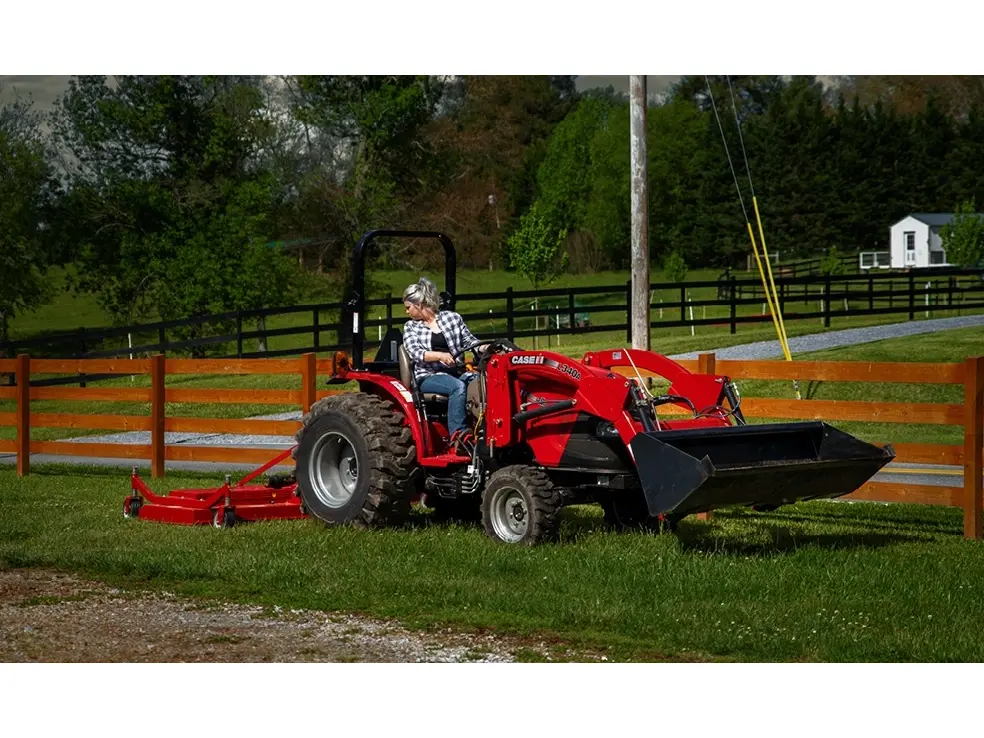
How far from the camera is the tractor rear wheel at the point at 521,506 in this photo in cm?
928

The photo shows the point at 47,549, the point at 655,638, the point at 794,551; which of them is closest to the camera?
the point at 655,638

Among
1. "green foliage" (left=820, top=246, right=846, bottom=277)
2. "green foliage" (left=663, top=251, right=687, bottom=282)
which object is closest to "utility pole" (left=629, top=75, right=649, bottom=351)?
"green foliage" (left=663, top=251, right=687, bottom=282)

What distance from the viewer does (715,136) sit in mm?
35594

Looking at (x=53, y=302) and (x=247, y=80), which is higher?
(x=247, y=80)

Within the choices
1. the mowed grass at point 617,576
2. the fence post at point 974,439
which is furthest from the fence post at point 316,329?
the fence post at point 974,439

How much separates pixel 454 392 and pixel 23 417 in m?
7.53

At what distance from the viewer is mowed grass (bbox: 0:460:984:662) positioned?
7273mm

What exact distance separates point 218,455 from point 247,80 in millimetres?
18686

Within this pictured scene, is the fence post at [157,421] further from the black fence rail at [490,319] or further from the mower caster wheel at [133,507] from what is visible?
the black fence rail at [490,319]

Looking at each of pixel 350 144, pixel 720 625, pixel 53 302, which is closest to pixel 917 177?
pixel 350 144

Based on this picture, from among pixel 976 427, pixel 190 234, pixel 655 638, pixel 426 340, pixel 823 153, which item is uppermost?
pixel 823 153

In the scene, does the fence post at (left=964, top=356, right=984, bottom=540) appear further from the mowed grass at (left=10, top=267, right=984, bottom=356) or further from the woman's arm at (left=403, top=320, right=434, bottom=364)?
A: the mowed grass at (left=10, top=267, right=984, bottom=356)

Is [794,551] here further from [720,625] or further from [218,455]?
[218,455]

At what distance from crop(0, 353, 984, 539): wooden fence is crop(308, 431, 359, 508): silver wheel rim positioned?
103 inches
